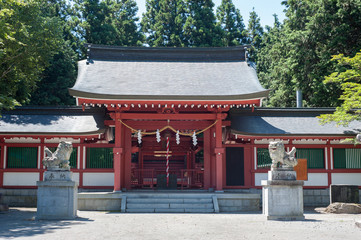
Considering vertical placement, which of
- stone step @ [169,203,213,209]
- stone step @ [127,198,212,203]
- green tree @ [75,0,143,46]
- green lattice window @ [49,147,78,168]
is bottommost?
stone step @ [169,203,213,209]

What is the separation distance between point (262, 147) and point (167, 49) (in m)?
7.56

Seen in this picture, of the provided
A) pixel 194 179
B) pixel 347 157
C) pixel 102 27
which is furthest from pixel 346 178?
pixel 102 27

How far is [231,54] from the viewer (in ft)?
71.9

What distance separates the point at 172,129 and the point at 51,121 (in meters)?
6.00

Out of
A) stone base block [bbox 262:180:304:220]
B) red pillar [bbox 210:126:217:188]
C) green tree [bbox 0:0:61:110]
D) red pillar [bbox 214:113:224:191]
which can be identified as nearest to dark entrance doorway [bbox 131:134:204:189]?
red pillar [bbox 210:126:217:188]

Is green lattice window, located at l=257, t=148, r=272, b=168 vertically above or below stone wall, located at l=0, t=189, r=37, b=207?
above

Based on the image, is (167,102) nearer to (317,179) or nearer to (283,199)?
(283,199)

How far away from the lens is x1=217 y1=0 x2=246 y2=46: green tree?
46.6 metres

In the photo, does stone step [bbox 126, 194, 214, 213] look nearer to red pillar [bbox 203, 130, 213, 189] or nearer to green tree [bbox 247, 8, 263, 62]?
red pillar [bbox 203, 130, 213, 189]

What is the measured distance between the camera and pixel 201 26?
4422 centimetres

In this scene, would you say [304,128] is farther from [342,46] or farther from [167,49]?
[342,46]

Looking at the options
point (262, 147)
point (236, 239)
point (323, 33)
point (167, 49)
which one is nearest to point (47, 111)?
Result: point (167, 49)

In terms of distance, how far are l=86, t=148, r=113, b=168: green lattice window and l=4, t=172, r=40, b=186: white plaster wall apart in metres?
2.40

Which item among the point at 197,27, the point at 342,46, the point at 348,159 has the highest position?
the point at 197,27
